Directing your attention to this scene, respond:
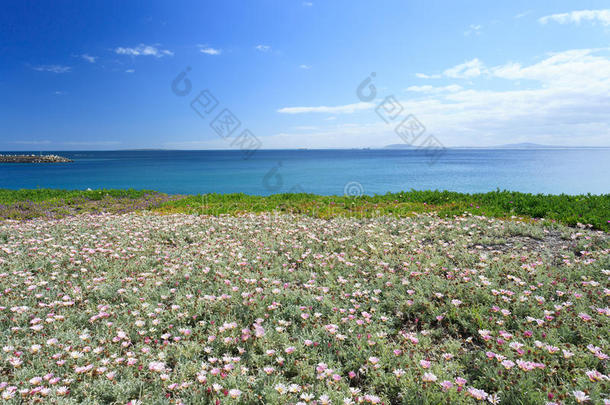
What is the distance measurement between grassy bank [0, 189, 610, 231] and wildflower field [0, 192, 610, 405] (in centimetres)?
329

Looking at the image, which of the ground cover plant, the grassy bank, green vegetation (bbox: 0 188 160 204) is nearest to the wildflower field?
the grassy bank

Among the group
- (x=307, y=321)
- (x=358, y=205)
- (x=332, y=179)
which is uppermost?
(x=332, y=179)

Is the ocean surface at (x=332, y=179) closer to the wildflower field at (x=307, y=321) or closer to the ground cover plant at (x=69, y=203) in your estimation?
the ground cover plant at (x=69, y=203)

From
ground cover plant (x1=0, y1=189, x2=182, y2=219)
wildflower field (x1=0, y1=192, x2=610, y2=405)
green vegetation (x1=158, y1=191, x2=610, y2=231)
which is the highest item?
green vegetation (x1=158, y1=191, x2=610, y2=231)

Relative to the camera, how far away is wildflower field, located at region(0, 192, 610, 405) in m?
3.25

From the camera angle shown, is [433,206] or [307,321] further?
[433,206]

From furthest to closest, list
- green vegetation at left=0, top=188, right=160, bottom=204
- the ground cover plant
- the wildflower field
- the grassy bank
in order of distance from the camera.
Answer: green vegetation at left=0, top=188, right=160, bottom=204
the ground cover plant
the grassy bank
the wildflower field

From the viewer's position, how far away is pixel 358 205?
14.0 meters

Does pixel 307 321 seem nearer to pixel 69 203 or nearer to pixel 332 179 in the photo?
pixel 69 203

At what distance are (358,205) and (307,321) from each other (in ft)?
32.4

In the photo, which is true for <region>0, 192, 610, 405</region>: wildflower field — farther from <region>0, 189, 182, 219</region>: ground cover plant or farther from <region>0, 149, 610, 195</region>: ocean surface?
<region>0, 149, 610, 195</region>: ocean surface

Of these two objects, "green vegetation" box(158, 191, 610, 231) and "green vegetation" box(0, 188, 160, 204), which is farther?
"green vegetation" box(0, 188, 160, 204)

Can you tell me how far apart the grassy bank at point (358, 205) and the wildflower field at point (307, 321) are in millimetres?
3289

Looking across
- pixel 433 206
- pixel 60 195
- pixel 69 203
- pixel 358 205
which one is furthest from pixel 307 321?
pixel 60 195
